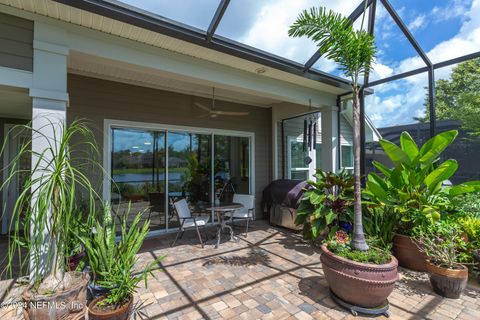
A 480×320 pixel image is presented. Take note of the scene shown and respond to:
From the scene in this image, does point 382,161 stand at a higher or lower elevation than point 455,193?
higher

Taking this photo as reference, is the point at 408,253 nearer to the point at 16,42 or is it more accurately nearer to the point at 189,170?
the point at 189,170

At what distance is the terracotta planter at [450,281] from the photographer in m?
2.78

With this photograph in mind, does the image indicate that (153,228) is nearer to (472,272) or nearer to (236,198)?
(236,198)

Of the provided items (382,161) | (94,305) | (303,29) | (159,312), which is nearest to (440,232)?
(382,161)

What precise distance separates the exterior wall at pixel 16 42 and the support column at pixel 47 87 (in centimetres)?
7

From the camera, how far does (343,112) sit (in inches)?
229

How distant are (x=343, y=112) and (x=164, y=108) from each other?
4.13 meters

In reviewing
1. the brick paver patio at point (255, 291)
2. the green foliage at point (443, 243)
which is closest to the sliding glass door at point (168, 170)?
the brick paver patio at point (255, 291)

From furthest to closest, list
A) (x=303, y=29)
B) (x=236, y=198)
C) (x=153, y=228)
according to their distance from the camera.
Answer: (x=236, y=198), (x=153, y=228), (x=303, y=29)

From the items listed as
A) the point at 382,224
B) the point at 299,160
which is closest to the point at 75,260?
the point at 382,224

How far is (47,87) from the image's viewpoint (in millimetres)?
2785

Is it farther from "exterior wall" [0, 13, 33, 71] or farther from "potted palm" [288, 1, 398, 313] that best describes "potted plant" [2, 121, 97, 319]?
"potted palm" [288, 1, 398, 313]

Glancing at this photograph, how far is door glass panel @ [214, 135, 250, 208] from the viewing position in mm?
6203

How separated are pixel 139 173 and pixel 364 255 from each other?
427 centimetres
